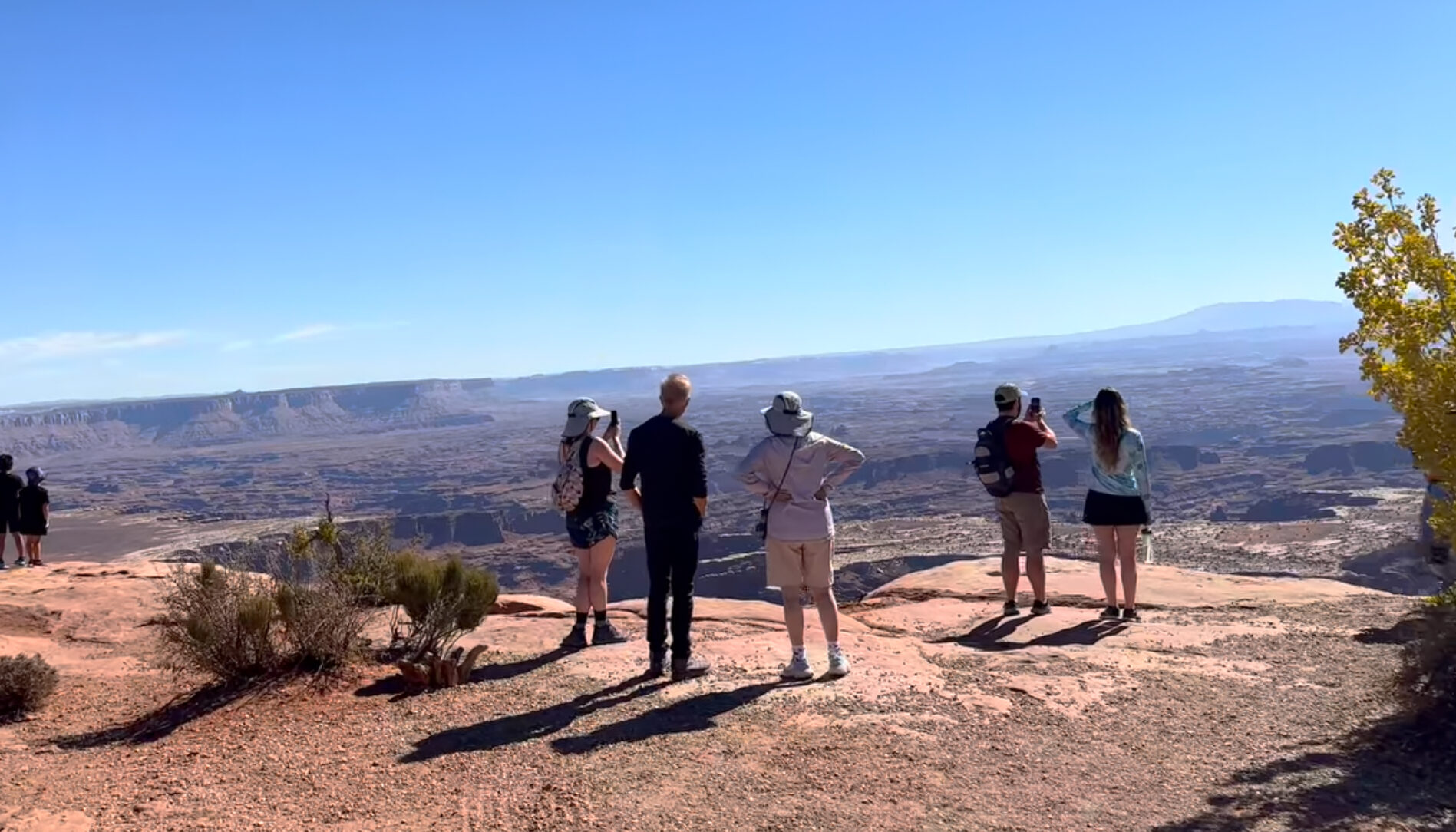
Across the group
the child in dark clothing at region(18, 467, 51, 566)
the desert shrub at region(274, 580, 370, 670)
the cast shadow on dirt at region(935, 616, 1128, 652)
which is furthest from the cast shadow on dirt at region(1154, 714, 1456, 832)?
the child in dark clothing at region(18, 467, 51, 566)

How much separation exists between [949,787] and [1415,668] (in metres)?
2.34

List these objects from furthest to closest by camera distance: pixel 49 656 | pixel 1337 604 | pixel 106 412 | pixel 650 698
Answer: pixel 106 412 → pixel 1337 604 → pixel 49 656 → pixel 650 698

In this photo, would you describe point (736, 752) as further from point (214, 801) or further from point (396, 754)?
point (214, 801)

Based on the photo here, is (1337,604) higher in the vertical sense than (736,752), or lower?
lower

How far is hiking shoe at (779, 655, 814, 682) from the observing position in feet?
18.6

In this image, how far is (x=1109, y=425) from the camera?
7.07 meters

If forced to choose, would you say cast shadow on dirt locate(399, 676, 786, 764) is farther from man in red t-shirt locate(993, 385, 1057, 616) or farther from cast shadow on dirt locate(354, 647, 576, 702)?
man in red t-shirt locate(993, 385, 1057, 616)

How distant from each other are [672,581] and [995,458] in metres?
2.89

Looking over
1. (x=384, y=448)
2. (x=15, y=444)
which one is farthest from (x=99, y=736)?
(x=15, y=444)

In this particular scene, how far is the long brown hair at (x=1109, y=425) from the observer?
7.04 metres

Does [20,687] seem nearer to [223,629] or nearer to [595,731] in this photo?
[223,629]

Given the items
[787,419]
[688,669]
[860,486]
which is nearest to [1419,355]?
[787,419]

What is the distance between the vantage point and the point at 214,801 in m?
4.23

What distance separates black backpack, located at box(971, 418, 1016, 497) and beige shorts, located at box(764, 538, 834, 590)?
2.19 metres
